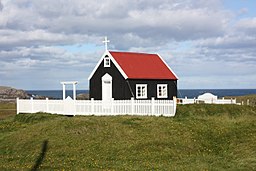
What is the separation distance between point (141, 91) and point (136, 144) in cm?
1407

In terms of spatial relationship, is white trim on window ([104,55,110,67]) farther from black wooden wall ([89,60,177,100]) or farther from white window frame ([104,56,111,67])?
black wooden wall ([89,60,177,100])

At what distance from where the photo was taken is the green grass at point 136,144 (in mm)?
17766

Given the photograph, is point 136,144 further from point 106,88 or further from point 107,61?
point 107,61

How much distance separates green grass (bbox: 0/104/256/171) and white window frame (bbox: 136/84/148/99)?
6.98m

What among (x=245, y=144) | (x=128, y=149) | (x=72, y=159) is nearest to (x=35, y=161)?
(x=72, y=159)

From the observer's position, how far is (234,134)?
74.7 feet

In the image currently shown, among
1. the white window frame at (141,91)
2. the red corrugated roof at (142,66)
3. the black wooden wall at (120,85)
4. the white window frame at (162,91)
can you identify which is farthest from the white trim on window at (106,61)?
the white window frame at (162,91)

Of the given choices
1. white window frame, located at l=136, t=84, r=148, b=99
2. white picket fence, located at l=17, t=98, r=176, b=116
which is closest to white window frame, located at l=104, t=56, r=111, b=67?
white window frame, located at l=136, t=84, r=148, b=99

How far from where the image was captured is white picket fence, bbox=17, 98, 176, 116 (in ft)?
93.4

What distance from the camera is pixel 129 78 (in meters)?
34.0

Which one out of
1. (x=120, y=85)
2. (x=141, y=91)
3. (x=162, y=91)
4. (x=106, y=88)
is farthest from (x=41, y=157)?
(x=162, y=91)

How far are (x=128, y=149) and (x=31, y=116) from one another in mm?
14655

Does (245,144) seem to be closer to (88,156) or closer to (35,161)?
(88,156)

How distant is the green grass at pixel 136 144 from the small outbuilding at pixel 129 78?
6961 millimetres
